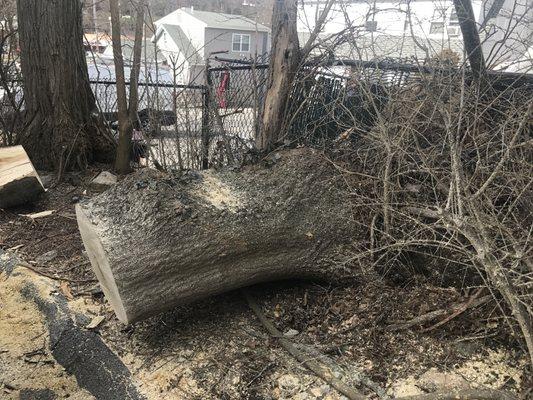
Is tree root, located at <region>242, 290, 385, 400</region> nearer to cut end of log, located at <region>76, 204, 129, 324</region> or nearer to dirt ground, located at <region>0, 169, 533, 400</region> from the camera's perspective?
dirt ground, located at <region>0, 169, 533, 400</region>

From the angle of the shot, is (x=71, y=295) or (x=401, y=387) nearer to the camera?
(x=401, y=387)

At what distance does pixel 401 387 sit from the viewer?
97.9 inches

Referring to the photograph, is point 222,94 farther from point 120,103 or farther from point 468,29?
point 468,29

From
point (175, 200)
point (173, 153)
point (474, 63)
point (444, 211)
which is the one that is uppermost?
point (474, 63)

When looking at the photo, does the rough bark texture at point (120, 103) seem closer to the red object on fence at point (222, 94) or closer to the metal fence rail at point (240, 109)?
the metal fence rail at point (240, 109)

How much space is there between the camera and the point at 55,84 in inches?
204

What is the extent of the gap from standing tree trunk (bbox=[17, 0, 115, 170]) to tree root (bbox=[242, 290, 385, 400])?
3.26m

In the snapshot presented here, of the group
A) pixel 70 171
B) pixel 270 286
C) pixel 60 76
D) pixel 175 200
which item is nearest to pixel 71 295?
pixel 175 200

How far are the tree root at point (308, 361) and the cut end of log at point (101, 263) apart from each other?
2.77ft

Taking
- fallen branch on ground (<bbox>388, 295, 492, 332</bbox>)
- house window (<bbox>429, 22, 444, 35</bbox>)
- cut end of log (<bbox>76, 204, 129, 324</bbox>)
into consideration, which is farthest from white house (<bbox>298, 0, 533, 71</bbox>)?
cut end of log (<bbox>76, 204, 129, 324</bbox>)

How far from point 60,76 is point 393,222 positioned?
4002mm

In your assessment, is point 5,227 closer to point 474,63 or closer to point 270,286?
point 270,286

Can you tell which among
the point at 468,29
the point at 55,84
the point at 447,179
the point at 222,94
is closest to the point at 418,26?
the point at 468,29

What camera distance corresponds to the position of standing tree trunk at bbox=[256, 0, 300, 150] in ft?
13.5
